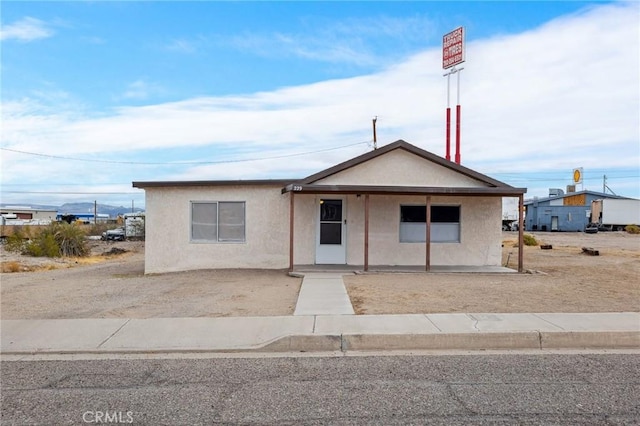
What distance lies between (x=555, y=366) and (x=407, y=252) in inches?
397

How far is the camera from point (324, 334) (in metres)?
7.38

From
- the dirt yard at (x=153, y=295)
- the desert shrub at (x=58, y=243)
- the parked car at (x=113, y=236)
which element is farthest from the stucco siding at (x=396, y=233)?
the parked car at (x=113, y=236)

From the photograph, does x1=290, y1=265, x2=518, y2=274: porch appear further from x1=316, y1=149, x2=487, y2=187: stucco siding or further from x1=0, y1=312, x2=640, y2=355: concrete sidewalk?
x1=0, y1=312, x2=640, y2=355: concrete sidewalk

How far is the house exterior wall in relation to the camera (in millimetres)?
16094

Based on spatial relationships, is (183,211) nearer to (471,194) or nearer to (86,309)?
(86,309)

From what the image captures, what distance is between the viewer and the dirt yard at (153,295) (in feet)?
30.8

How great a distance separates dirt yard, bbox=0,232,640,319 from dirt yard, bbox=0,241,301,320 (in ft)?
0.06

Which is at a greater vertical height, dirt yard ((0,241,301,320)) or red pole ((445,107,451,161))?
red pole ((445,107,451,161))

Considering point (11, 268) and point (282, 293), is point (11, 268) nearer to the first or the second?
point (11, 268)

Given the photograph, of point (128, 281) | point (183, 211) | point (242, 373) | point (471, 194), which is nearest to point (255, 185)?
point (183, 211)

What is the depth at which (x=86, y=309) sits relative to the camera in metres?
9.77

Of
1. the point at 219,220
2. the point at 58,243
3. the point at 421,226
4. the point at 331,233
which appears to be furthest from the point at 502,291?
the point at 58,243

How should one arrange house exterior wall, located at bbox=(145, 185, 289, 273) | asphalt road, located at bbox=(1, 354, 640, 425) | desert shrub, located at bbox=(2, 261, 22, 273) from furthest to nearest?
desert shrub, located at bbox=(2, 261, 22, 273) → house exterior wall, located at bbox=(145, 185, 289, 273) → asphalt road, located at bbox=(1, 354, 640, 425)

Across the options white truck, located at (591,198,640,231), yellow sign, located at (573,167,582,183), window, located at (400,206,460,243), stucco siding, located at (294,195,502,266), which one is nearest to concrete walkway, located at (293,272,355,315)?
stucco siding, located at (294,195,502,266)
